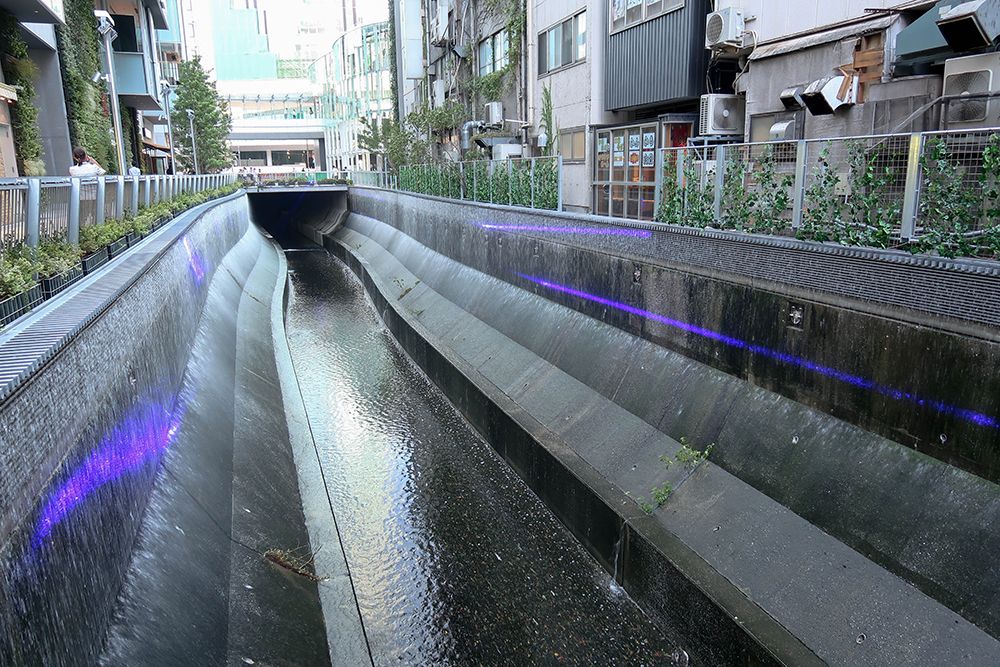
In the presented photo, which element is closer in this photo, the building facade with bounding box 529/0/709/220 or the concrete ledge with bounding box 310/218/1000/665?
the concrete ledge with bounding box 310/218/1000/665

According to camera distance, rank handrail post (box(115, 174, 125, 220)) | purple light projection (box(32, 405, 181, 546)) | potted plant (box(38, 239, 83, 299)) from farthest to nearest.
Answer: handrail post (box(115, 174, 125, 220)) < potted plant (box(38, 239, 83, 299)) < purple light projection (box(32, 405, 181, 546))

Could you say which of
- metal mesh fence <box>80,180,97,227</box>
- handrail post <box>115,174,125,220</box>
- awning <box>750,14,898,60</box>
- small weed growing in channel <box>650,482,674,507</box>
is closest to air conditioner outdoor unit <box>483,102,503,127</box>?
awning <box>750,14,898,60</box>

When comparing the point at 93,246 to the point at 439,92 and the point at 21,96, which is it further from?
the point at 439,92

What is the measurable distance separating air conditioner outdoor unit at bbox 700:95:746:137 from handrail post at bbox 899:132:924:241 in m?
7.81

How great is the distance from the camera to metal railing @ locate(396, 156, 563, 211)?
1362 centimetres

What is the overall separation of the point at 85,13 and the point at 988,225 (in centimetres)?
2603

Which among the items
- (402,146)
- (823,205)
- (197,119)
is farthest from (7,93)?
(197,119)

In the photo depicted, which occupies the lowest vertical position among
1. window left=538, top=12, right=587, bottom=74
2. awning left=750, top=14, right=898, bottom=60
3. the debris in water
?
the debris in water

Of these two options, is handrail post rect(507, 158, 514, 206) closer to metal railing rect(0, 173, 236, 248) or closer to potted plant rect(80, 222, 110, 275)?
A: metal railing rect(0, 173, 236, 248)

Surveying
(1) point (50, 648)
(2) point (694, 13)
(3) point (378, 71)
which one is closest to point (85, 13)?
(2) point (694, 13)

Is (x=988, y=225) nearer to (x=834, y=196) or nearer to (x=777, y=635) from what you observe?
(x=834, y=196)

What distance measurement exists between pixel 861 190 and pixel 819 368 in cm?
177

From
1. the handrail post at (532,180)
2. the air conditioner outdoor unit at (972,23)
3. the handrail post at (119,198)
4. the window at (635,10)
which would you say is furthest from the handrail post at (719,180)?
the handrail post at (119,198)

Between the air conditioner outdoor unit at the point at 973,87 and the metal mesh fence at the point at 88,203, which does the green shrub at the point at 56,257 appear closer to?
the metal mesh fence at the point at 88,203
